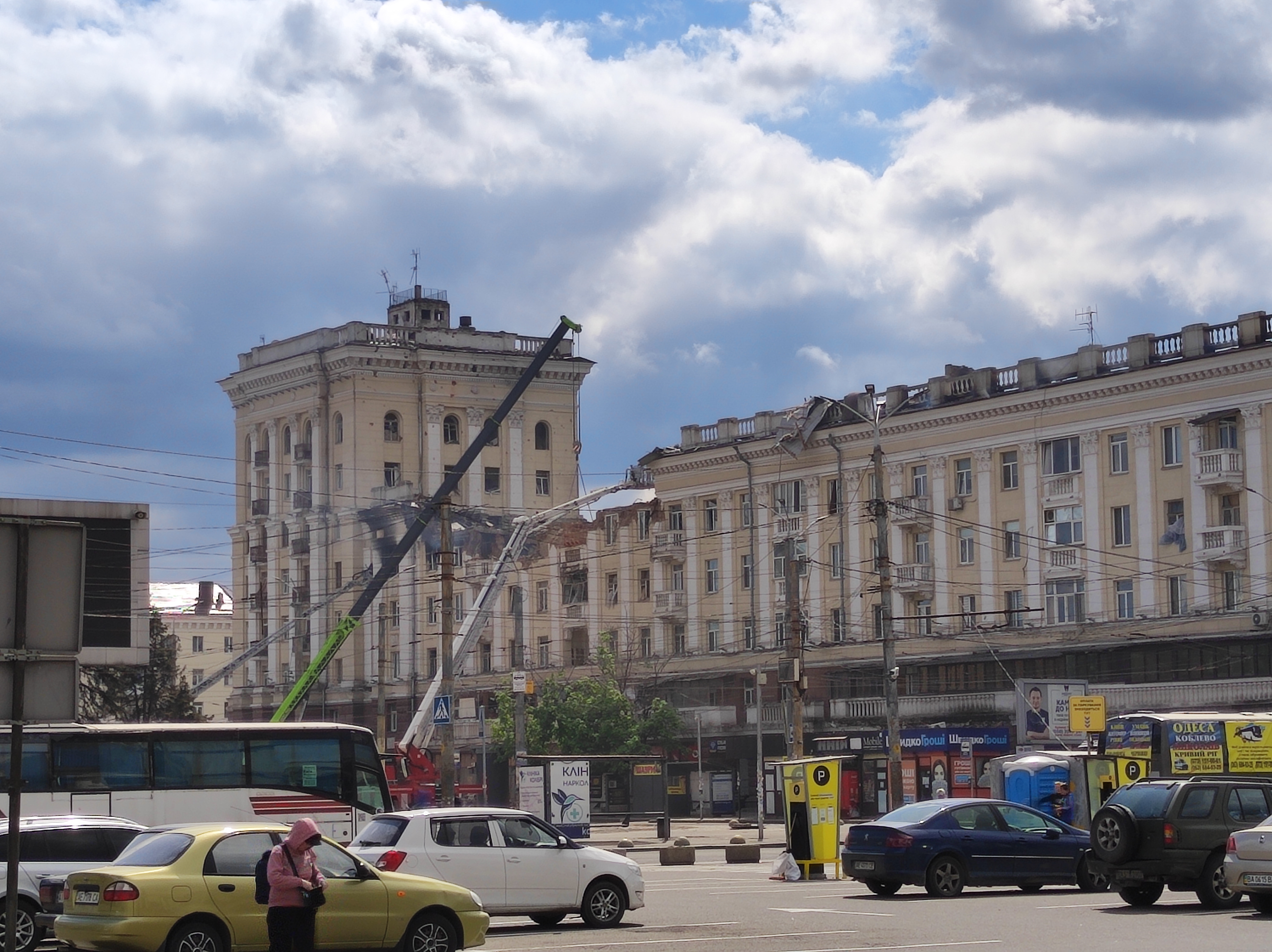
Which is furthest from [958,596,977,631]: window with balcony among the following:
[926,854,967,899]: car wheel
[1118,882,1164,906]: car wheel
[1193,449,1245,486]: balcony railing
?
[1118,882,1164,906]: car wheel

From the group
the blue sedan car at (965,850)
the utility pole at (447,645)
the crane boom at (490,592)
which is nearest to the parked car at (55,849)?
the blue sedan car at (965,850)

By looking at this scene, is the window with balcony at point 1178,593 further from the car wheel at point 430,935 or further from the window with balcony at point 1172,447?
the car wheel at point 430,935

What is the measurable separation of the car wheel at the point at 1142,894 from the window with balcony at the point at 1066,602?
44.0m

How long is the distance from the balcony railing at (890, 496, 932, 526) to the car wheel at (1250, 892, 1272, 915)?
5026 cm

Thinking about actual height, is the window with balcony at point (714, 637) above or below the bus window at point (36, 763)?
above

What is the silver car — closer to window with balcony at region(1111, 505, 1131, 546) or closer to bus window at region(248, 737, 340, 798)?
bus window at region(248, 737, 340, 798)

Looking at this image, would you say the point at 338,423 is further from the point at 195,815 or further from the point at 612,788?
the point at 195,815

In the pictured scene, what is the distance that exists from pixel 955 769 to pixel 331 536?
4859 centimetres

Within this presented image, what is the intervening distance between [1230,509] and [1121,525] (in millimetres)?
4309

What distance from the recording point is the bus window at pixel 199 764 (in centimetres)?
3391

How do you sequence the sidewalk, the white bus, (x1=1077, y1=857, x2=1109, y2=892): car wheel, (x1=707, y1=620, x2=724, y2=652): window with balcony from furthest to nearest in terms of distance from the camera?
(x1=707, y1=620, x2=724, y2=652): window with balcony, the sidewalk, the white bus, (x1=1077, y1=857, x2=1109, y2=892): car wheel

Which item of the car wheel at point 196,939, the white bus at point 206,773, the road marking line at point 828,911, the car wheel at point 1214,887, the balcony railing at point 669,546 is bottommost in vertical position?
the road marking line at point 828,911

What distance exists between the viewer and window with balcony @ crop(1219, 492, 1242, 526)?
62969 millimetres

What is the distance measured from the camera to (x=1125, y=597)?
65.9m
